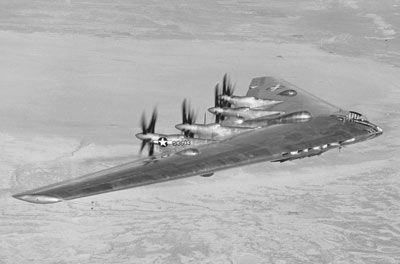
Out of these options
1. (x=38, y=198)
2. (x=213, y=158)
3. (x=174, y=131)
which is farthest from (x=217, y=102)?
(x=38, y=198)

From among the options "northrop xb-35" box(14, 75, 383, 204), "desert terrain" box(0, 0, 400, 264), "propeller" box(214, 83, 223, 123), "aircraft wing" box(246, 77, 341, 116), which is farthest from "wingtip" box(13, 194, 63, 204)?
"aircraft wing" box(246, 77, 341, 116)

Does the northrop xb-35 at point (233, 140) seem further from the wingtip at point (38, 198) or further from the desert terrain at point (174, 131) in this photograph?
the desert terrain at point (174, 131)

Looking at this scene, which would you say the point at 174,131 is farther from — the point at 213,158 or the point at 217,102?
the point at 213,158

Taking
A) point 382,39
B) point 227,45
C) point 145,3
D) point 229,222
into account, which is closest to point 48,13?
point 145,3

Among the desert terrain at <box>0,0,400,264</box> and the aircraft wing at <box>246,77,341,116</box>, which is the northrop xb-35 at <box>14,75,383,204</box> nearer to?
the aircraft wing at <box>246,77,341,116</box>

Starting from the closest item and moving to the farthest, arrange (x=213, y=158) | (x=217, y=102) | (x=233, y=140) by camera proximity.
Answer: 1. (x=213, y=158)
2. (x=233, y=140)
3. (x=217, y=102)

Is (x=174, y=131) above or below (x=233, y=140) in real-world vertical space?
below
